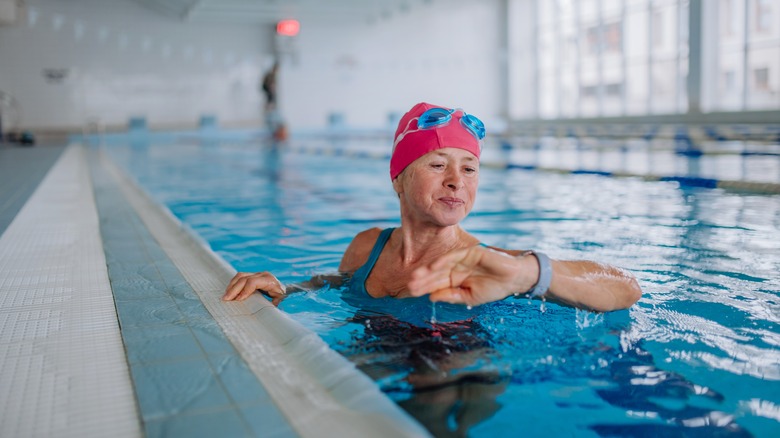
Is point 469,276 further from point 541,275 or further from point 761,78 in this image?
point 761,78

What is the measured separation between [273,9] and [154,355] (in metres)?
21.7

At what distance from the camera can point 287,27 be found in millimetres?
23656

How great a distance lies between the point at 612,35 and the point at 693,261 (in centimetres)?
1783

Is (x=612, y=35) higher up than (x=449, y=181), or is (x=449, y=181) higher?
(x=612, y=35)

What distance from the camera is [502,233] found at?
16.2 feet

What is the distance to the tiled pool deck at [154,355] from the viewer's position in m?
1.41

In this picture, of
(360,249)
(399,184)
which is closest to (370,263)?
(360,249)

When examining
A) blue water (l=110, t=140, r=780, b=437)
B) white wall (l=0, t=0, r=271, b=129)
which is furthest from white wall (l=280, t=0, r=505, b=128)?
blue water (l=110, t=140, r=780, b=437)

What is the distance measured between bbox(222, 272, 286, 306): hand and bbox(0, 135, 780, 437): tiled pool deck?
0.20ft

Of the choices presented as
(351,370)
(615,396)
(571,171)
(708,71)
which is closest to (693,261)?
(615,396)

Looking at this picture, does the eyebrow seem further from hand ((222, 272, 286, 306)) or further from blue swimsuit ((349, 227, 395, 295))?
hand ((222, 272, 286, 306))

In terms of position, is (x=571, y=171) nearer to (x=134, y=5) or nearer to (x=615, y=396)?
(x=615, y=396)

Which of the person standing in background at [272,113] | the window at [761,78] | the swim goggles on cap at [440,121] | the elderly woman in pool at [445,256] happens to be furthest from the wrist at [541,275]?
the person standing in background at [272,113]

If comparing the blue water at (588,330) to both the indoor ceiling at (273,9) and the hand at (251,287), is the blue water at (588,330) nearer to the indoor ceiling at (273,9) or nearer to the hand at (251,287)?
the hand at (251,287)
